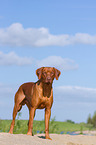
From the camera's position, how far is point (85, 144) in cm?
1148

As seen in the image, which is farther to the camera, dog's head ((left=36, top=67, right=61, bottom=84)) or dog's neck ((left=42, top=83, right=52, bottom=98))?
dog's neck ((left=42, top=83, right=52, bottom=98))

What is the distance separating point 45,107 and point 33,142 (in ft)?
4.89

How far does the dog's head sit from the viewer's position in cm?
881

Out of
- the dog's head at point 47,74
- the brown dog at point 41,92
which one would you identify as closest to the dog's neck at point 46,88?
the brown dog at point 41,92

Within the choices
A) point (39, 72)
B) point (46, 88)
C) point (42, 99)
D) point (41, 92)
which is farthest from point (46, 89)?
point (39, 72)

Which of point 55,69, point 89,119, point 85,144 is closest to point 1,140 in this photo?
point 55,69

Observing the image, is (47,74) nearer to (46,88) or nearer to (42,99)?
(46,88)

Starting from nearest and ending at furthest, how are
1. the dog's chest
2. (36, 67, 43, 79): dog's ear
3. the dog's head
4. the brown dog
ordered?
the dog's head
the brown dog
(36, 67, 43, 79): dog's ear
the dog's chest

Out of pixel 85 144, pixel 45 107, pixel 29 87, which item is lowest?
A: pixel 85 144

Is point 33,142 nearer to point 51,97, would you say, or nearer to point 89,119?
point 51,97

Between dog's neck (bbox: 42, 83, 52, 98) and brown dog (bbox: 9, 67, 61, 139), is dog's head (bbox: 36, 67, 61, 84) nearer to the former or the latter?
brown dog (bbox: 9, 67, 61, 139)

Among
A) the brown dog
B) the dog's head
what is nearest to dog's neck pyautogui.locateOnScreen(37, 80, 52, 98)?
the brown dog

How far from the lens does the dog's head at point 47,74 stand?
8812mm

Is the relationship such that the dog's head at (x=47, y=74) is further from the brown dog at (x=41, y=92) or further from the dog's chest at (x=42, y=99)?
the dog's chest at (x=42, y=99)
